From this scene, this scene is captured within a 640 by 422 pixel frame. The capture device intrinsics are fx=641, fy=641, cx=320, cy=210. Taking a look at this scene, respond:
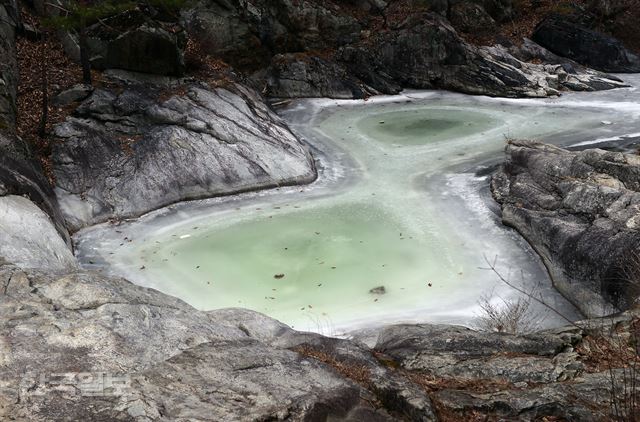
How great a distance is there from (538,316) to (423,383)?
4423 millimetres

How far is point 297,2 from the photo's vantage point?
79.9 feet

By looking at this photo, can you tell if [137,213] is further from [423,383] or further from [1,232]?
[423,383]

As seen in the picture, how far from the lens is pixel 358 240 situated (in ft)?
41.8

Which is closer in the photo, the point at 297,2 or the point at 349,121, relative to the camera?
the point at 349,121

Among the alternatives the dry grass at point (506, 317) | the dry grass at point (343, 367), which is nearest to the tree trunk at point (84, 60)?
the dry grass at point (506, 317)

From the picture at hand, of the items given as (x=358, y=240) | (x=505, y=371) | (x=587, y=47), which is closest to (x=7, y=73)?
(x=358, y=240)

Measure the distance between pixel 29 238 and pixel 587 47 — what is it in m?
22.9

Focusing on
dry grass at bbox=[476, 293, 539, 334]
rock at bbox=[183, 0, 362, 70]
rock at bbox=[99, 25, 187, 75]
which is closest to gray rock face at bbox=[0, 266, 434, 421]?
dry grass at bbox=[476, 293, 539, 334]

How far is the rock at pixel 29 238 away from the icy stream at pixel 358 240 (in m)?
1.13

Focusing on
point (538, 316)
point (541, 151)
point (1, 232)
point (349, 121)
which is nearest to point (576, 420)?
point (538, 316)

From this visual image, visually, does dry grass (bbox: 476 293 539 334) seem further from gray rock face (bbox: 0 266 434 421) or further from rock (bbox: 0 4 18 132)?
rock (bbox: 0 4 18 132)

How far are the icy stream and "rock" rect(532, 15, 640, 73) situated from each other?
7.54 metres

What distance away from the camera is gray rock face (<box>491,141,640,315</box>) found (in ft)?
33.4

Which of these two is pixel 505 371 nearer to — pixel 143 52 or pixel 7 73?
pixel 7 73
